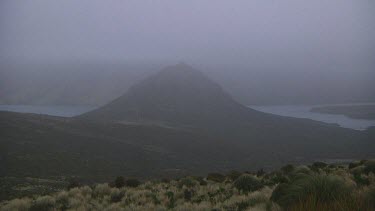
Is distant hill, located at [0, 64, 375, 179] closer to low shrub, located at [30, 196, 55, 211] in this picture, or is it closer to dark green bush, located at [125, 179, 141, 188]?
dark green bush, located at [125, 179, 141, 188]

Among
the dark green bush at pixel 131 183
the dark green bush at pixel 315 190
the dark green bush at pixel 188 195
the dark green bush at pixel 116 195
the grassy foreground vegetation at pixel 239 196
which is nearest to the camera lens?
the grassy foreground vegetation at pixel 239 196

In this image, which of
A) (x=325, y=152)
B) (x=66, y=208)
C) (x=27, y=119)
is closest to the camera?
(x=66, y=208)

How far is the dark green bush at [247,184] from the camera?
17125 millimetres

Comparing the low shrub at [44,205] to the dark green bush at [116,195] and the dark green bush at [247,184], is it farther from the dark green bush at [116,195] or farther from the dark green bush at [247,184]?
the dark green bush at [247,184]

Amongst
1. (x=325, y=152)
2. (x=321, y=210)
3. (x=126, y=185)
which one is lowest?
(x=325, y=152)

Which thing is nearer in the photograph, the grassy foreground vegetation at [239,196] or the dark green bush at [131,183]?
the grassy foreground vegetation at [239,196]

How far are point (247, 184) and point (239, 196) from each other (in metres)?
3.45

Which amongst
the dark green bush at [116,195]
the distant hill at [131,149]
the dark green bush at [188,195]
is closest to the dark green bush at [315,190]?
the dark green bush at [188,195]

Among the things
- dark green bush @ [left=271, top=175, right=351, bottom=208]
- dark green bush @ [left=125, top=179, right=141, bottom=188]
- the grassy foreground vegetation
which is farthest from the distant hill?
dark green bush @ [left=271, top=175, right=351, bottom=208]

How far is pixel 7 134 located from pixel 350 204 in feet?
324

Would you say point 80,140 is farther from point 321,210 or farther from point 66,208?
point 321,210

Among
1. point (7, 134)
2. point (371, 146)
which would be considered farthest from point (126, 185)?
point (371, 146)

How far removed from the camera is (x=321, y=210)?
794 cm

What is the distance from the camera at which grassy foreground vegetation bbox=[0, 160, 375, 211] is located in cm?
950
